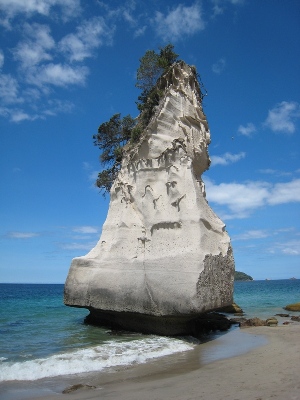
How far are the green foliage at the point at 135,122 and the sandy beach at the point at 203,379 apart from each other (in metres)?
9.07

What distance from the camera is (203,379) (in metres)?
6.86

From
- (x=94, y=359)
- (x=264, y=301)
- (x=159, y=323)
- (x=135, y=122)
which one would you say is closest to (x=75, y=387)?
(x=94, y=359)

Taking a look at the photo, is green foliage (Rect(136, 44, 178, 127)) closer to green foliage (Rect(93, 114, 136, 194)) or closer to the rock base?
green foliage (Rect(93, 114, 136, 194))

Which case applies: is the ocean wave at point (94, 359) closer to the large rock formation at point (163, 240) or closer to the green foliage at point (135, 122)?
the large rock formation at point (163, 240)

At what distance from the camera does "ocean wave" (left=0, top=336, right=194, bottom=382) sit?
7828 mm

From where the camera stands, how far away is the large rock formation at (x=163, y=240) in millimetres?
11711

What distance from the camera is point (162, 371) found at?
25.8 ft

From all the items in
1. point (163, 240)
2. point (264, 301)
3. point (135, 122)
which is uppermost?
point (135, 122)

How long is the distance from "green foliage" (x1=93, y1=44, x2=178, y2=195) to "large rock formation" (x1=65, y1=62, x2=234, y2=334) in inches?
37.1

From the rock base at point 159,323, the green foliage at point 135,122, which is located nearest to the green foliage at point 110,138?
the green foliage at point 135,122

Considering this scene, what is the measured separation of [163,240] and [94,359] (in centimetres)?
488

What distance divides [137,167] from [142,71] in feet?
16.9

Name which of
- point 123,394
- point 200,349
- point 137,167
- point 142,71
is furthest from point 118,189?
point 123,394

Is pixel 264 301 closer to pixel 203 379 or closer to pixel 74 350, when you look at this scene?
pixel 74 350
